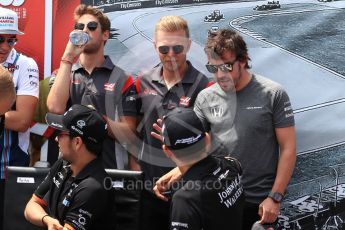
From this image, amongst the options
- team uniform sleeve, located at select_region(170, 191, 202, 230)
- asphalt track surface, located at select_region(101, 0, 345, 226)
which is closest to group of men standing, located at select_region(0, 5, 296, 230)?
team uniform sleeve, located at select_region(170, 191, 202, 230)

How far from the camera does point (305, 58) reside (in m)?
4.06

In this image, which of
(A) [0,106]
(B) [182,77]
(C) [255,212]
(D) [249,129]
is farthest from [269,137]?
(A) [0,106]

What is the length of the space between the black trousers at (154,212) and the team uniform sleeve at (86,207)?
644 mm

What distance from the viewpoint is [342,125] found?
3.91 meters

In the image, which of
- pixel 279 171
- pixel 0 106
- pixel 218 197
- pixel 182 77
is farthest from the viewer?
pixel 182 77

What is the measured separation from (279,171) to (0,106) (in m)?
1.45

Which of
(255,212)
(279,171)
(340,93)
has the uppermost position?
(340,93)

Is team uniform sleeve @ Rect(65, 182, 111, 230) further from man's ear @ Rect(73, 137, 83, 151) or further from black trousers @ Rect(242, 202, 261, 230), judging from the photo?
black trousers @ Rect(242, 202, 261, 230)

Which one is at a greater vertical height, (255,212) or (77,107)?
(77,107)

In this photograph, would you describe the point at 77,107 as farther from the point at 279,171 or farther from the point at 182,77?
the point at 279,171

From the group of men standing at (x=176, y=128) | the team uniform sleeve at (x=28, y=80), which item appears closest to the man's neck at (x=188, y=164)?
the group of men standing at (x=176, y=128)

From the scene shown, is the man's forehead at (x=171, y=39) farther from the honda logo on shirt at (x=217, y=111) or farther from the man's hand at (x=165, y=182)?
the man's hand at (x=165, y=182)

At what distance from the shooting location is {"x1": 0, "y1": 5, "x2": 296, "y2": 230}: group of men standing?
2633 millimetres

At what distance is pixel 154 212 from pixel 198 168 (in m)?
0.98
